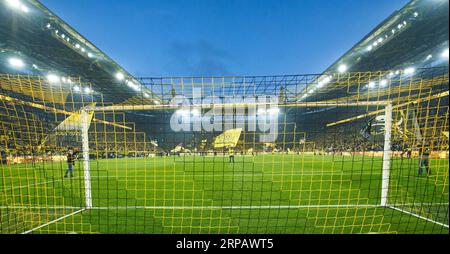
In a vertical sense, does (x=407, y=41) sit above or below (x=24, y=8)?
below

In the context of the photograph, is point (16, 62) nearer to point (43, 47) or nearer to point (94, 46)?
point (43, 47)

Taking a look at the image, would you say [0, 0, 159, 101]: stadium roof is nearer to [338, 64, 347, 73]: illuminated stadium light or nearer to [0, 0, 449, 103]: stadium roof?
[0, 0, 449, 103]: stadium roof

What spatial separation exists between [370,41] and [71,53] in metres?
27.5

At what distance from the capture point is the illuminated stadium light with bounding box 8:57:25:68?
19.5 metres

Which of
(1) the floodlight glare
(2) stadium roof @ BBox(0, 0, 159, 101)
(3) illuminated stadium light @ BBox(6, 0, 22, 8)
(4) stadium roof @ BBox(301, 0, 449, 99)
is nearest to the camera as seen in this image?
(3) illuminated stadium light @ BBox(6, 0, 22, 8)

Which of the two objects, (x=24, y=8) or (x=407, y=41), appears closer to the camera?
(x=24, y=8)

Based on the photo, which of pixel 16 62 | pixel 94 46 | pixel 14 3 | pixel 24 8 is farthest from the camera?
pixel 94 46

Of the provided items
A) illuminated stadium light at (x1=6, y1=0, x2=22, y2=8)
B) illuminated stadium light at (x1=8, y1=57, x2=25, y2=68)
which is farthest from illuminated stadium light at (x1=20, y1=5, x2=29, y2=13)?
illuminated stadium light at (x1=8, y1=57, x2=25, y2=68)

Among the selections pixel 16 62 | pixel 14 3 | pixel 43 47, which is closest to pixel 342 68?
pixel 14 3

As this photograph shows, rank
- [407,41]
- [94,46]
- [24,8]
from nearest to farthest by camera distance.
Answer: [24,8] < [407,41] < [94,46]

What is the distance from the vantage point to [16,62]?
19.9 m

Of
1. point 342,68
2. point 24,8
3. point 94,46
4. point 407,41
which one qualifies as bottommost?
point 342,68
